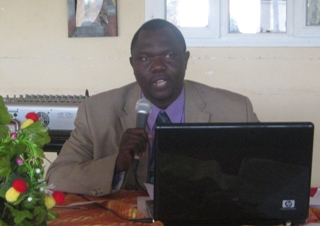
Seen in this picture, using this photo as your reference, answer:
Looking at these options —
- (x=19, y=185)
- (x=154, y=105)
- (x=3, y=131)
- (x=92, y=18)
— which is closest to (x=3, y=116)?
(x=3, y=131)

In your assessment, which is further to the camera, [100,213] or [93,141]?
[93,141]

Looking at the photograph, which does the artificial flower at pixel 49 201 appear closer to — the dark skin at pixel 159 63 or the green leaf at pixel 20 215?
the green leaf at pixel 20 215

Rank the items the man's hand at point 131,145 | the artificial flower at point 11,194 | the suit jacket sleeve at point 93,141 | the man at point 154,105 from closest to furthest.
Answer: the artificial flower at point 11,194 < the man's hand at point 131,145 < the suit jacket sleeve at point 93,141 < the man at point 154,105

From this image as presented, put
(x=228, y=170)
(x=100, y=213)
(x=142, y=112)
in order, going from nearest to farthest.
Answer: (x=228, y=170) < (x=100, y=213) < (x=142, y=112)

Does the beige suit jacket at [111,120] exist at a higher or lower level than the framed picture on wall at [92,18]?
lower

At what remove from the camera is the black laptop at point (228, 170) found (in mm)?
1272

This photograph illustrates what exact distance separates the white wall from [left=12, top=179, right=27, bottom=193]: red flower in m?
2.35

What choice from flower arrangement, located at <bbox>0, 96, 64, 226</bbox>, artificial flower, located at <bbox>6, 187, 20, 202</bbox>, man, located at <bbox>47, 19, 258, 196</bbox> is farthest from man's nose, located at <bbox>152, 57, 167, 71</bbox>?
artificial flower, located at <bbox>6, 187, 20, 202</bbox>

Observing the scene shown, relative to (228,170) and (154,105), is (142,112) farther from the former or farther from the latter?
(228,170)

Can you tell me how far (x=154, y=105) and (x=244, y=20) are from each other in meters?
1.40

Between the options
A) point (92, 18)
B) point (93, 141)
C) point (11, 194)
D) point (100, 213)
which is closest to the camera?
point (11, 194)

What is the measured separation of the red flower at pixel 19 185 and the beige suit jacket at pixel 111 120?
32.3 inches

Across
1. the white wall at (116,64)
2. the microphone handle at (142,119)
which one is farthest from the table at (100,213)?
the white wall at (116,64)

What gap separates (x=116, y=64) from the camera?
3.31 metres
